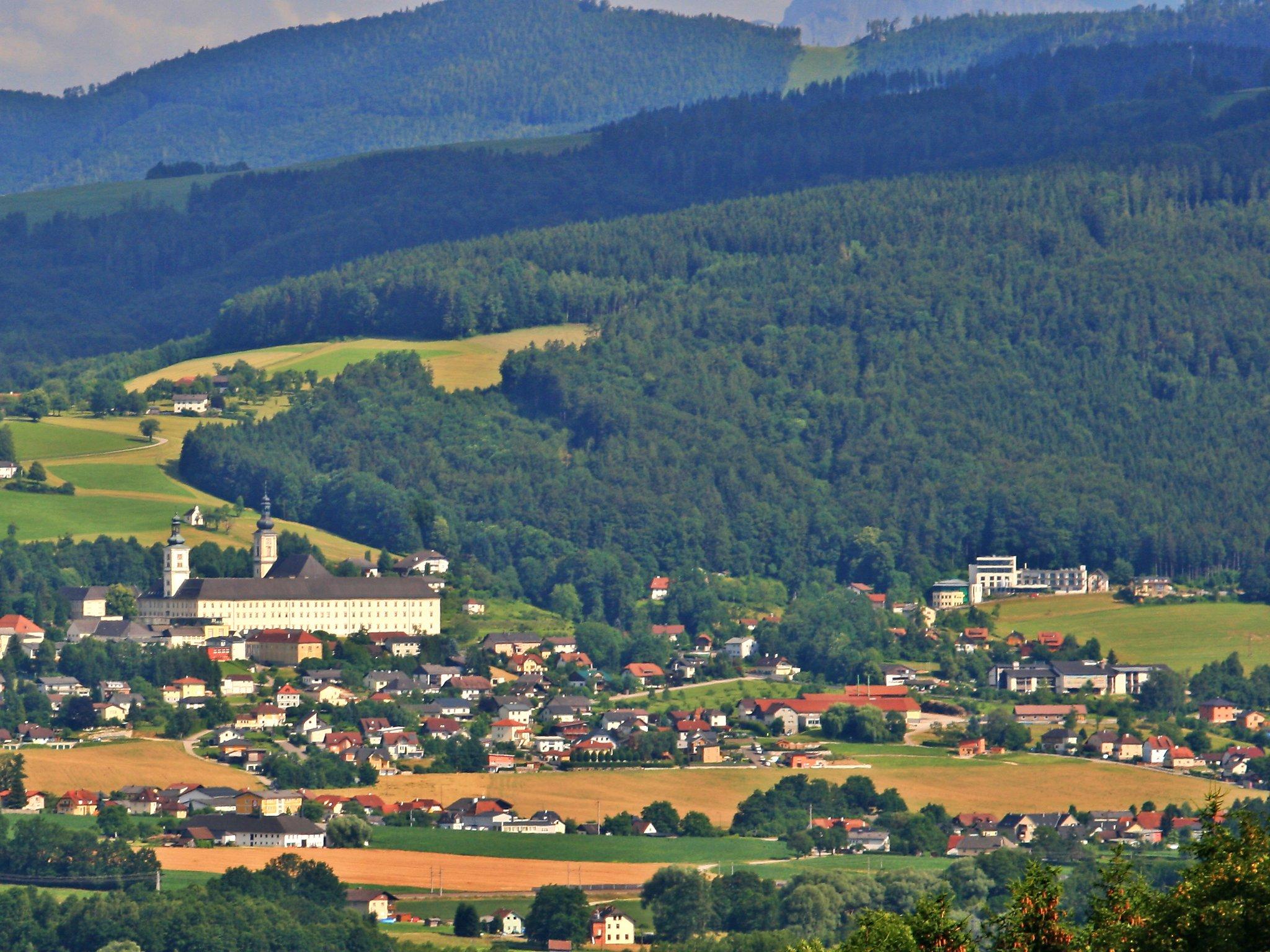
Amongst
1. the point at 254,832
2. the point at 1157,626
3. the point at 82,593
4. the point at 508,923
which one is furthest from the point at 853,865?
the point at 82,593

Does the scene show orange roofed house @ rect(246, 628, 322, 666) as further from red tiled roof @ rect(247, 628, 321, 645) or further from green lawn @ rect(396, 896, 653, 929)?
green lawn @ rect(396, 896, 653, 929)

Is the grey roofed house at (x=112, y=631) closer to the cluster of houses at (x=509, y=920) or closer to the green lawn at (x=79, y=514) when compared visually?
the green lawn at (x=79, y=514)

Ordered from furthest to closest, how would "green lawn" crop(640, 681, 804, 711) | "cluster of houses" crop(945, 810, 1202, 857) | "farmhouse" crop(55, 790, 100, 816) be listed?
1. "green lawn" crop(640, 681, 804, 711)
2. "cluster of houses" crop(945, 810, 1202, 857)
3. "farmhouse" crop(55, 790, 100, 816)

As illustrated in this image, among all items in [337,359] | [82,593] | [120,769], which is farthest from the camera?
[337,359]

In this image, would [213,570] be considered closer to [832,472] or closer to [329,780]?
[329,780]

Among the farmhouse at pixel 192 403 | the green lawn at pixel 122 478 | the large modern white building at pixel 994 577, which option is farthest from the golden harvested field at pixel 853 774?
the farmhouse at pixel 192 403

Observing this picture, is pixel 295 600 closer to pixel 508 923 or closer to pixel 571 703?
pixel 571 703

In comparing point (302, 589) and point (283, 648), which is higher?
point (302, 589)

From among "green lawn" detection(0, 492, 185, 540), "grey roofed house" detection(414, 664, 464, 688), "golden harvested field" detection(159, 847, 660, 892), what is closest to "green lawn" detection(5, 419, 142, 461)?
"green lawn" detection(0, 492, 185, 540)
